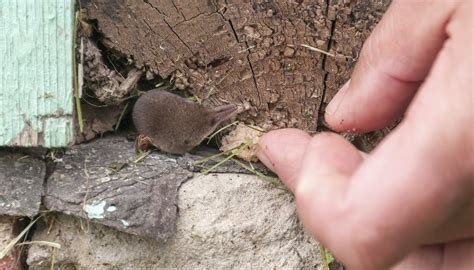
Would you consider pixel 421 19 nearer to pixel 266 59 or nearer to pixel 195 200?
pixel 266 59

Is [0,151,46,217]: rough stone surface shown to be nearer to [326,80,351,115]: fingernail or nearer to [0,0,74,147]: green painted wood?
[0,0,74,147]: green painted wood

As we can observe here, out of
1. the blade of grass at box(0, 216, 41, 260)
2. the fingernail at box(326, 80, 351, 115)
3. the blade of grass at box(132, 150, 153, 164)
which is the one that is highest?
the fingernail at box(326, 80, 351, 115)

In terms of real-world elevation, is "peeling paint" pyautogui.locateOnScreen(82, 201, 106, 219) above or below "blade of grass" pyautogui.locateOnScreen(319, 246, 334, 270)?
above

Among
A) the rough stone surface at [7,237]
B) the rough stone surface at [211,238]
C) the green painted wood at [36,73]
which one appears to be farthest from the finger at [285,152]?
the rough stone surface at [7,237]

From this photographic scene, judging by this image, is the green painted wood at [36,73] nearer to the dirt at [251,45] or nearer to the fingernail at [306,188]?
the dirt at [251,45]

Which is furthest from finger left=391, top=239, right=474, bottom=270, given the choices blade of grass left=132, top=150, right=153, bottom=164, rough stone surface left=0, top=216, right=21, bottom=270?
rough stone surface left=0, top=216, right=21, bottom=270

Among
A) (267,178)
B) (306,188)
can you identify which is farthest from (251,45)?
(306,188)

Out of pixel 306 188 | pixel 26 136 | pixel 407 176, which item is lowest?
pixel 26 136

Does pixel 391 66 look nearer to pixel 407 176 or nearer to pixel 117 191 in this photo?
pixel 407 176
